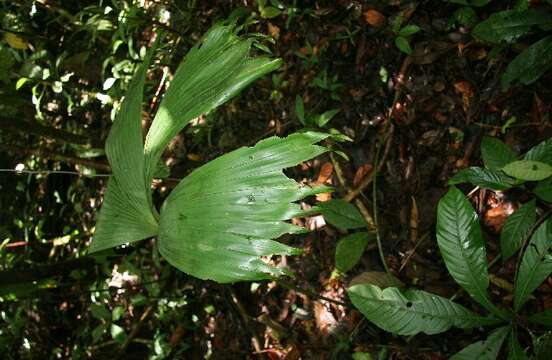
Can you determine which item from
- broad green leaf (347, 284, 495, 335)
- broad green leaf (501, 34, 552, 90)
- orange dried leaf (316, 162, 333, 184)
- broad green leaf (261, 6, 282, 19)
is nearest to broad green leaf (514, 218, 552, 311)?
broad green leaf (347, 284, 495, 335)

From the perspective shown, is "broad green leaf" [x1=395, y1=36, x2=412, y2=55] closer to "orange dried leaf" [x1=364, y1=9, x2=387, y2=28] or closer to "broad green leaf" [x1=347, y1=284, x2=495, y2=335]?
"orange dried leaf" [x1=364, y1=9, x2=387, y2=28]

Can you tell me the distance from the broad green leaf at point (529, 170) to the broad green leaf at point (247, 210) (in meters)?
0.68

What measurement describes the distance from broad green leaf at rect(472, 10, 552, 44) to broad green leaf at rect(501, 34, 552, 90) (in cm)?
6

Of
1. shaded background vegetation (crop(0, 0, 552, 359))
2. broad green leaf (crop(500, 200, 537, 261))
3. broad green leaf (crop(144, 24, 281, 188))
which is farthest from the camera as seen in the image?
shaded background vegetation (crop(0, 0, 552, 359))

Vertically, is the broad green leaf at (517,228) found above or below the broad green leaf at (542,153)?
below

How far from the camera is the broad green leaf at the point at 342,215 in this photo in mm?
1674

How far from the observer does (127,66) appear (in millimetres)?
2396

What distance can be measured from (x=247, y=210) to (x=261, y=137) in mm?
1190

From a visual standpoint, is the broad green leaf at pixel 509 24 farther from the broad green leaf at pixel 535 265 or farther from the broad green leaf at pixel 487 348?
the broad green leaf at pixel 487 348

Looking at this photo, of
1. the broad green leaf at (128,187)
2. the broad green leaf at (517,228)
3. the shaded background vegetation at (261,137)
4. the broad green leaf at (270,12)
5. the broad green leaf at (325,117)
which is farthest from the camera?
the broad green leaf at (270,12)

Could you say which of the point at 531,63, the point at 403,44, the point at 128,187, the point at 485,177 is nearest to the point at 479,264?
the point at 485,177

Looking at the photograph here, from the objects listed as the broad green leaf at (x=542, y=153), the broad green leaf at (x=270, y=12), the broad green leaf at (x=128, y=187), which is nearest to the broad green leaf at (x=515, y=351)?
the broad green leaf at (x=542, y=153)

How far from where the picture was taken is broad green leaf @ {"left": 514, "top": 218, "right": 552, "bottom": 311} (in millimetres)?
1263

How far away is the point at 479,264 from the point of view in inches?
52.5
